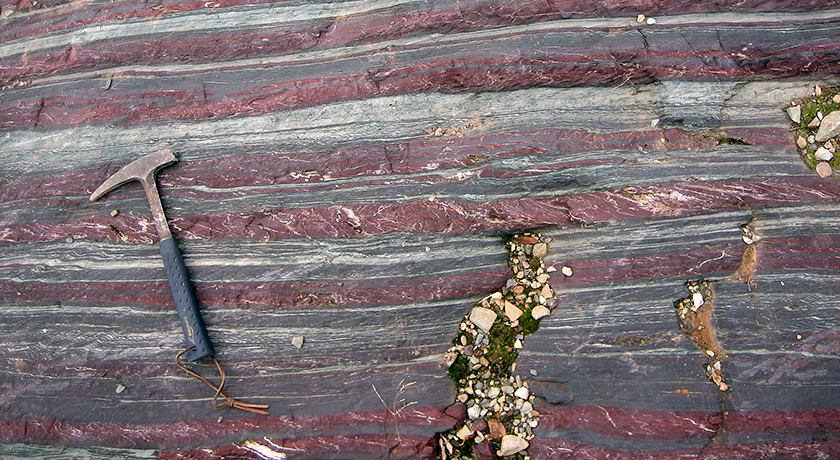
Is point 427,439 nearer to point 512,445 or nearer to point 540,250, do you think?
point 512,445

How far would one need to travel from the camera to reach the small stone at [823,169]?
15.0ft

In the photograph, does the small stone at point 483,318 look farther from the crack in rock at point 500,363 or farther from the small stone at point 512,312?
the small stone at point 512,312

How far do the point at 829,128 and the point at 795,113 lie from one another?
332 millimetres

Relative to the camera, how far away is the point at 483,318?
4.47 metres

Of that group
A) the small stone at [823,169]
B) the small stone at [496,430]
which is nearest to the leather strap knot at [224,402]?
the small stone at [496,430]

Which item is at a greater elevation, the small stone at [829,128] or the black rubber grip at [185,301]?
the small stone at [829,128]

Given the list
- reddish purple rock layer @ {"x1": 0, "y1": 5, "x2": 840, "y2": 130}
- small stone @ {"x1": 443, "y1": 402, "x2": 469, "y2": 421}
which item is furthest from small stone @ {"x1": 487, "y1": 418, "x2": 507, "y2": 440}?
reddish purple rock layer @ {"x1": 0, "y1": 5, "x2": 840, "y2": 130}

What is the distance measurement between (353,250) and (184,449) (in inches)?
97.3

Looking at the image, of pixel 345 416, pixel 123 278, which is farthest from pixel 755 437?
pixel 123 278

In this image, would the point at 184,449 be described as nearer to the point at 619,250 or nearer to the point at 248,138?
the point at 248,138

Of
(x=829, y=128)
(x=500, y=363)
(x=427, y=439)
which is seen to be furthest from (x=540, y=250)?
(x=829, y=128)

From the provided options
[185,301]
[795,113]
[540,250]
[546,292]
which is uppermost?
[795,113]

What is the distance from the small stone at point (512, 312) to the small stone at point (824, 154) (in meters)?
3.45

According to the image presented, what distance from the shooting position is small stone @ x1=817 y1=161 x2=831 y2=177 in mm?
4578
